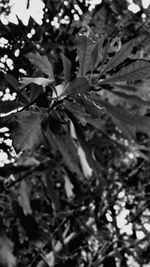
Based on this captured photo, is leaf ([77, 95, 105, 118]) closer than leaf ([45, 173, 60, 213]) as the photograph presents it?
Yes

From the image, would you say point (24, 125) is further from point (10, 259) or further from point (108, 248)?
point (108, 248)

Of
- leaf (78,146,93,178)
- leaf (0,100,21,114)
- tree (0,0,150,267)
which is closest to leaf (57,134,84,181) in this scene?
tree (0,0,150,267)

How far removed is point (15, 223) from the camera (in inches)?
56.7

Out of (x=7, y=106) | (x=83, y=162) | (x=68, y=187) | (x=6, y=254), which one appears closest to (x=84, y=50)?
(x=7, y=106)

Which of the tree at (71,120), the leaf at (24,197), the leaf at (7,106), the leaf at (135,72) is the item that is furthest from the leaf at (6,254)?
the leaf at (135,72)

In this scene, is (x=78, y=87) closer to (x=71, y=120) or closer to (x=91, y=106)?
(x=91, y=106)

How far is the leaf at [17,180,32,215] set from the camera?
1.31 m

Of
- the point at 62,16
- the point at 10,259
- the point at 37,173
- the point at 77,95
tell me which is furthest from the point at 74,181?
the point at 77,95

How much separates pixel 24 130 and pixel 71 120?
0.18 m

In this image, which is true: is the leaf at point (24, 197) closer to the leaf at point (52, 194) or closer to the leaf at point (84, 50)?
the leaf at point (52, 194)

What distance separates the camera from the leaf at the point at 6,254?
44.5 inches

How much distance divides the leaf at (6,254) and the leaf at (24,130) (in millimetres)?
663

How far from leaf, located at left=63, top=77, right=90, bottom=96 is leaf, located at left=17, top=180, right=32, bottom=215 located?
0.80 meters

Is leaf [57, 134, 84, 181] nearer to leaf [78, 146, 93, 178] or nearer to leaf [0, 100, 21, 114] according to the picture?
leaf [78, 146, 93, 178]
